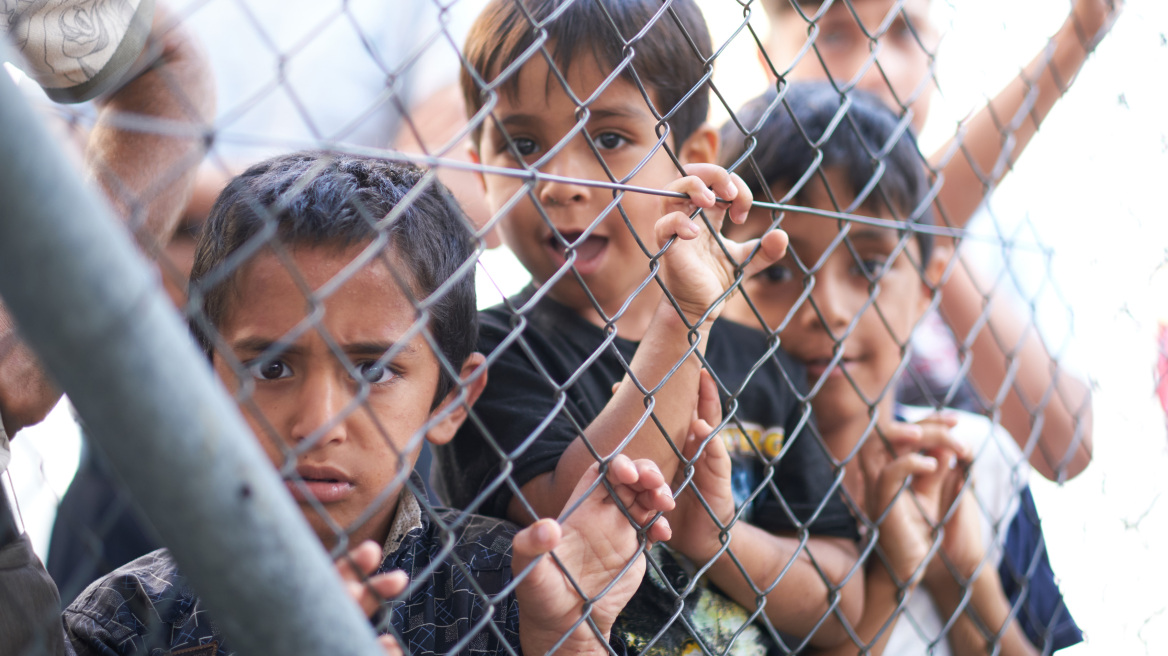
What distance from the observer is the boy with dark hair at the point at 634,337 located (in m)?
1.36


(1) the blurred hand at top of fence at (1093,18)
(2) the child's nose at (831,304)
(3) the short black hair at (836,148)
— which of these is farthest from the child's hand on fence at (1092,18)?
(2) the child's nose at (831,304)

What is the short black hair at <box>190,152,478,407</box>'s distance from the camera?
1.29 meters

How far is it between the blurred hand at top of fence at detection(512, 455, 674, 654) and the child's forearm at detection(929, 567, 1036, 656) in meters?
1.08

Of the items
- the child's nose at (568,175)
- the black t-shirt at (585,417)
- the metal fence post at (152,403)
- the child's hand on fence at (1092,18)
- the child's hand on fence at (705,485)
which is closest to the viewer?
the metal fence post at (152,403)

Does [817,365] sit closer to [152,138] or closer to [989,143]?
[989,143]

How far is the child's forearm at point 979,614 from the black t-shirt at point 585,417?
0.37 metres

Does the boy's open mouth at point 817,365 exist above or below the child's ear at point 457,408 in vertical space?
below

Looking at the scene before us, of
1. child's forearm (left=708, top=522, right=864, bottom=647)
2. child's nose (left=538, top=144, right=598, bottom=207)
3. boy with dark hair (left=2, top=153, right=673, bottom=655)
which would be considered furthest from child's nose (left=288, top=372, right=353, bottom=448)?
child's forearm (left=708, top=522, right=864, bottom=647)

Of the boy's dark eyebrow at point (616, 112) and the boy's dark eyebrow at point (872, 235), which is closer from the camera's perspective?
the boy's dark eyebrow at point (616, 112)

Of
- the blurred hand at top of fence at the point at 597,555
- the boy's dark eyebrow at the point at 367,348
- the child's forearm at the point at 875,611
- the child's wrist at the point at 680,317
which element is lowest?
the child's forearm at the point at 875,611

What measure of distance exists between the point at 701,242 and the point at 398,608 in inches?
28.5

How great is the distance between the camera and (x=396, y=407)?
51.5 inches

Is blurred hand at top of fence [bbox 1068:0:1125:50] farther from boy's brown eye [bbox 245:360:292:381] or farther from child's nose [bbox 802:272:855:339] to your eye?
boy's brown eye [bbox 245:360:292:381]

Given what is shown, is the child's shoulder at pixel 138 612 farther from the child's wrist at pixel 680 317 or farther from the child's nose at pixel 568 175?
the child's nose at pixel 568 175
